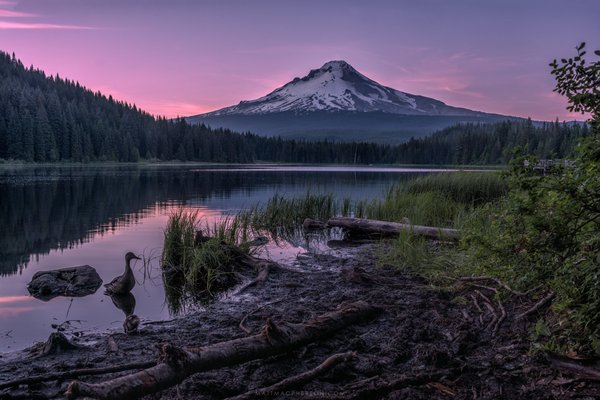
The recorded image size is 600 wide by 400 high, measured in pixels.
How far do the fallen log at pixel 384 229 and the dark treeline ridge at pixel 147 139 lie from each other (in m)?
57.9

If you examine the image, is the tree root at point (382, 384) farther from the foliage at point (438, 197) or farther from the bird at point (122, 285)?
the foliage at point (438, 197)

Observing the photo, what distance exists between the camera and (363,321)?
6109mm

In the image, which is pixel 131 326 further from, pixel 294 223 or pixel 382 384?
Result: pixel 294 223

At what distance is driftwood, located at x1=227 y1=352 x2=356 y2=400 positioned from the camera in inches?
158

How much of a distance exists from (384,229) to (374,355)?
9.32 m

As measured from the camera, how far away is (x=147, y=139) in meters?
134

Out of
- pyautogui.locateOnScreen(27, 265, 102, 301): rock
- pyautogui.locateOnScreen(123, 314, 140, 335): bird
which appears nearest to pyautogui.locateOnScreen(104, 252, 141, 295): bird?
pyautogui.locateOnScreen(27, 265, 102, 301): rock

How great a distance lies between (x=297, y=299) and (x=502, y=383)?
13.6 ft

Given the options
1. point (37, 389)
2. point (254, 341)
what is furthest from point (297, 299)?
point (37, 389)

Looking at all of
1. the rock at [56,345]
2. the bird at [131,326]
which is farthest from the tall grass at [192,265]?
the rock at [56,345]

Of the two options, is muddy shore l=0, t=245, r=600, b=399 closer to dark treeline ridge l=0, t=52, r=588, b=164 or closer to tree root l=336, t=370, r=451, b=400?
tree root l=336, t=370, r=451, b=400

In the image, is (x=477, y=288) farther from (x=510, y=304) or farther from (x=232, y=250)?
(x=232, y=250)

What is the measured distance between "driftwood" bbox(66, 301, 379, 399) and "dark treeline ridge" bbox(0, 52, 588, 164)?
67.8m

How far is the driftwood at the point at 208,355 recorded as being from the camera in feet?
10.8
